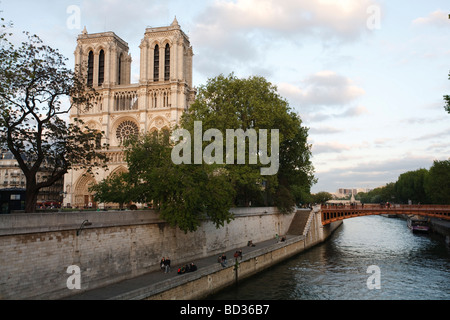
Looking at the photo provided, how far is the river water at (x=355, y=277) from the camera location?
70.8 feet

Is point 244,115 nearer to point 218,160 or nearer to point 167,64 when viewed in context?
point 218,160

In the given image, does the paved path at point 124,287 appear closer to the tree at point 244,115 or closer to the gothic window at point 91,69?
the tree at point 244,115

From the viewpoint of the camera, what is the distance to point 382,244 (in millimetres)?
43125

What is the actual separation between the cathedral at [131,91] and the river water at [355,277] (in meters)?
34.3

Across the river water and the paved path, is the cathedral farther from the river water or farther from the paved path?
the paved path

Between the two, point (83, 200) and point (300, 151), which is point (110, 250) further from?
point (83, 200)

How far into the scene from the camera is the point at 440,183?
58438 mm

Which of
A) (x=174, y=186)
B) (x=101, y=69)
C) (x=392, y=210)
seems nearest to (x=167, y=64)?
(x=101, y=69)

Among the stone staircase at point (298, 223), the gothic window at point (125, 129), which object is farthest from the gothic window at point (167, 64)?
the stone staircase at point (298, 223)

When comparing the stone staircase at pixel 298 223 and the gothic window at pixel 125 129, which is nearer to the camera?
the stone staircase at pixel 298 223

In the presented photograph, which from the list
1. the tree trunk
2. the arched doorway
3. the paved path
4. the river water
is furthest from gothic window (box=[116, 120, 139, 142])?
the tree trunk

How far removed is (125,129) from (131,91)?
21.2 feet
